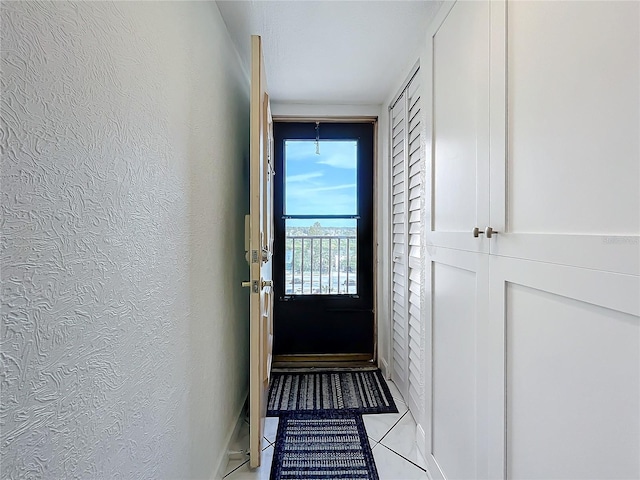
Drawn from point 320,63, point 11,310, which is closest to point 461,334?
point 11,310

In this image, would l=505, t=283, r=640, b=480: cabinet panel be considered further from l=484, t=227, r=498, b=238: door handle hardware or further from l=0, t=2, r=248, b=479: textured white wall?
l=0, t=2, r=248, b=479: textured white wall

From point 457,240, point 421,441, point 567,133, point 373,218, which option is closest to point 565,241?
point 567,133

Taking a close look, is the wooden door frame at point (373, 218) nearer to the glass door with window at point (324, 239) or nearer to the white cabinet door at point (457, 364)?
the glass door with window at point (324, 239)

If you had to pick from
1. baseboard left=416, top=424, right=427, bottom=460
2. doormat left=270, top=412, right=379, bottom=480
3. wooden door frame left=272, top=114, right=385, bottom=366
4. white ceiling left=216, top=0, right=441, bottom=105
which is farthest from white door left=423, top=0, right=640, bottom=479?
wooden door frame left=272, top=114, right=385, bottom=366

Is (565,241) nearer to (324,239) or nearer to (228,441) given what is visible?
(228,441)

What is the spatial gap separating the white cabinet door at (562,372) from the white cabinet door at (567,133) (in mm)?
65

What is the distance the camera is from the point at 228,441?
1.77 m

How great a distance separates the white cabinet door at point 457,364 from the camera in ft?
3.71

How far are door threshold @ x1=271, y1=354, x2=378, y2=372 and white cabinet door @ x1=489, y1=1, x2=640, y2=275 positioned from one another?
2144 millimetres

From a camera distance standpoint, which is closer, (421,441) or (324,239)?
(421,441)

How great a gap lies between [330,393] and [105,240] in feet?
6.74

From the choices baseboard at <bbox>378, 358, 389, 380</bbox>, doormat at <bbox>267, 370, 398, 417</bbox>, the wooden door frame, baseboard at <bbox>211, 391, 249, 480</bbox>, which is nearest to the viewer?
baseboard at <bbox>211, 391, 249, 480</bbox>

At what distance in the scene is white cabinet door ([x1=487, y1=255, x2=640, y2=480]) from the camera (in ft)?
2.09

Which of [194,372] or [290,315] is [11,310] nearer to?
[194,372]
